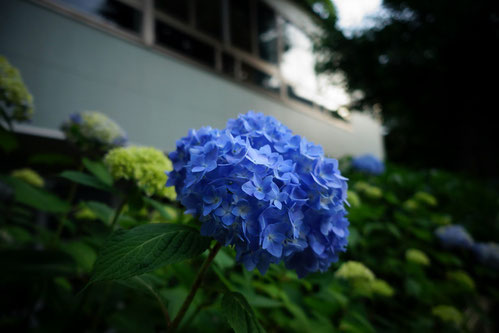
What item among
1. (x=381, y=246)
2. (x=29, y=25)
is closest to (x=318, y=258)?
(x=381, y=246)

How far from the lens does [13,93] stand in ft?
4.67

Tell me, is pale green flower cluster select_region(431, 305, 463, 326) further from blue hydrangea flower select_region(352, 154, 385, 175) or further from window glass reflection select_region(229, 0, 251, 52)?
window glass reflection select_region(229, 0, 251, 52)

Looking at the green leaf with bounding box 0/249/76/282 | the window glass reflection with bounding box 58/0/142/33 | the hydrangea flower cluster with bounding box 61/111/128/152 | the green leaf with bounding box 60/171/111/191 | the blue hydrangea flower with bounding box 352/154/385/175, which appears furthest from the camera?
the window glass reflection with bounding box 58/0/142/33

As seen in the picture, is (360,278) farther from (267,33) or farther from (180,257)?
(267,33)

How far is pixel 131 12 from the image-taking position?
475 centimetres

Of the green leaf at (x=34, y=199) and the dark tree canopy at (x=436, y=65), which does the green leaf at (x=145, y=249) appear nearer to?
the green leaf at (x=34, y=199)

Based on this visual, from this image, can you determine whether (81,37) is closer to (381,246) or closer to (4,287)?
(4,287)

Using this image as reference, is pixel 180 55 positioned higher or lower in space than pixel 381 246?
higher

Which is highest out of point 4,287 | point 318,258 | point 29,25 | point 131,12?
point 131,12

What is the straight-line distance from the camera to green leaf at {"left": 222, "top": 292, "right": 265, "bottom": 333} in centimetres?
65

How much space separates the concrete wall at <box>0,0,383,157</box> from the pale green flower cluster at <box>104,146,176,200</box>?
3296 millimetres

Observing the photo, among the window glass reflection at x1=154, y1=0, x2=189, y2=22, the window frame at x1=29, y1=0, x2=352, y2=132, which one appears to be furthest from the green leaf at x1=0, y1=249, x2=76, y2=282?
the window glass reflection at x1=154, y1=0, x2=189, y2=22

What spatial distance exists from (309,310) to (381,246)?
52.6 inches

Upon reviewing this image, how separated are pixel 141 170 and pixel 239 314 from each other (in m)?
0.61
